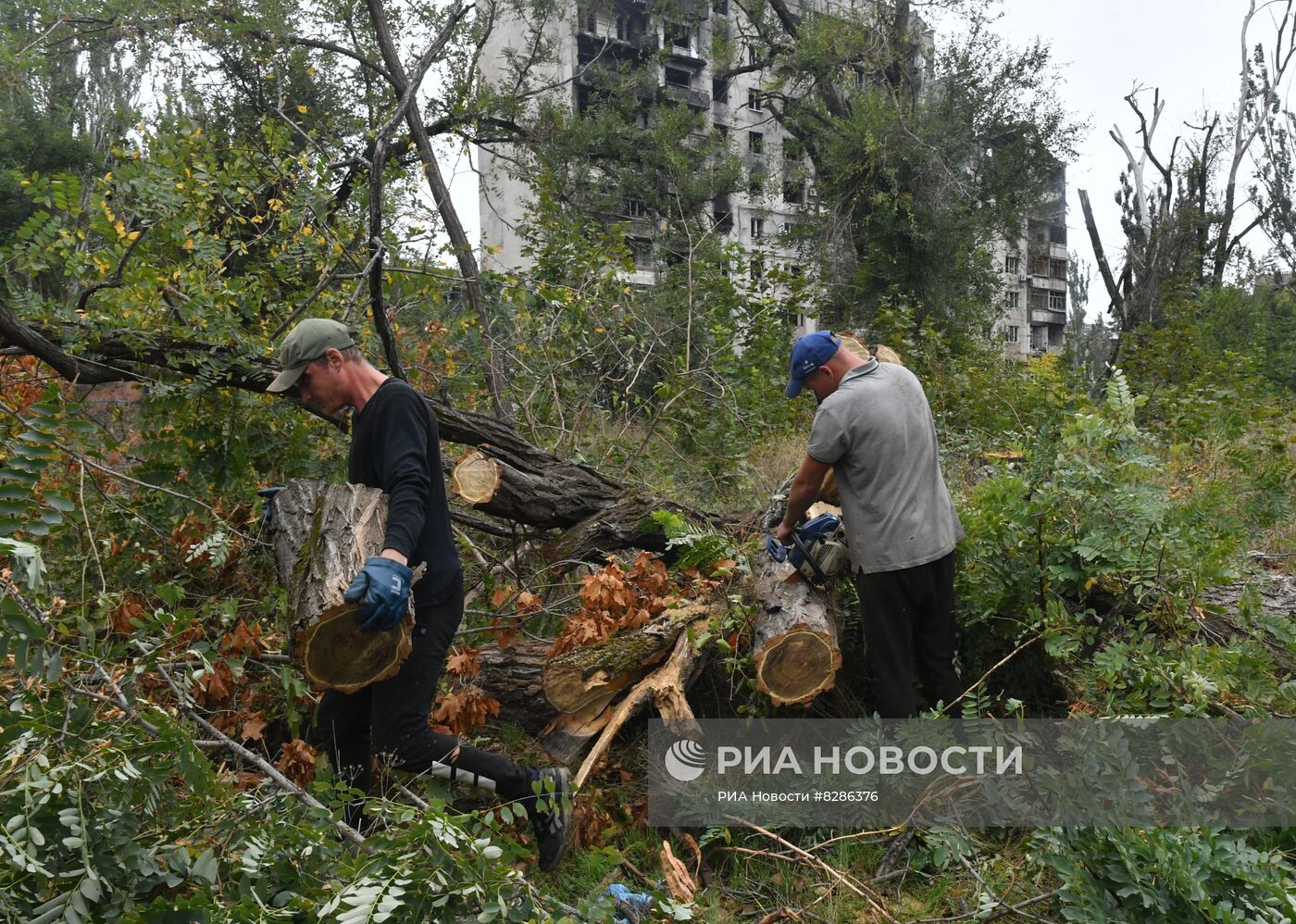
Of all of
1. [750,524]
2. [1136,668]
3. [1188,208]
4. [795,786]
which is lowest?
[795,786]

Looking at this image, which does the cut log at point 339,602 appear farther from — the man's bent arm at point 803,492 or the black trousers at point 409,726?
the man's bent arm at point 803,492

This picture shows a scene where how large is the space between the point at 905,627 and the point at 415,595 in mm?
1918

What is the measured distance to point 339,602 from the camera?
3055 mm

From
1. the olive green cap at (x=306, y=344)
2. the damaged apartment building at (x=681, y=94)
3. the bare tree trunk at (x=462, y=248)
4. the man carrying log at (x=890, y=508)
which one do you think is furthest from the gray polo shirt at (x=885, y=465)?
the damaged apartment building at (x=681, y=94)

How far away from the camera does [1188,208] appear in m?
19.9

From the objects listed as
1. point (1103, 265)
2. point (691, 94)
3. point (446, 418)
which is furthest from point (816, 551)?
point (691, 94)

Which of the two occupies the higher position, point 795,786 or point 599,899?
point 599,899

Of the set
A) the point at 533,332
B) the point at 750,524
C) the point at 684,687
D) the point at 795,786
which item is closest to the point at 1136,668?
the point at 795,786

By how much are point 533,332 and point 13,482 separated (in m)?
5.16

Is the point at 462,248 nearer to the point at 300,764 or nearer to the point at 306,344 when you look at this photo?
the point at 306,344

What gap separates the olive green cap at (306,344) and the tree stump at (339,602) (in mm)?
429

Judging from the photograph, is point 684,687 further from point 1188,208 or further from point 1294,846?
point 1188,208

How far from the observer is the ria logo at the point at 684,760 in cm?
381

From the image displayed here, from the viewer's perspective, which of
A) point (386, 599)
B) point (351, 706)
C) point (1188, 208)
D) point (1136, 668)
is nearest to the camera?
point (386, 599)
